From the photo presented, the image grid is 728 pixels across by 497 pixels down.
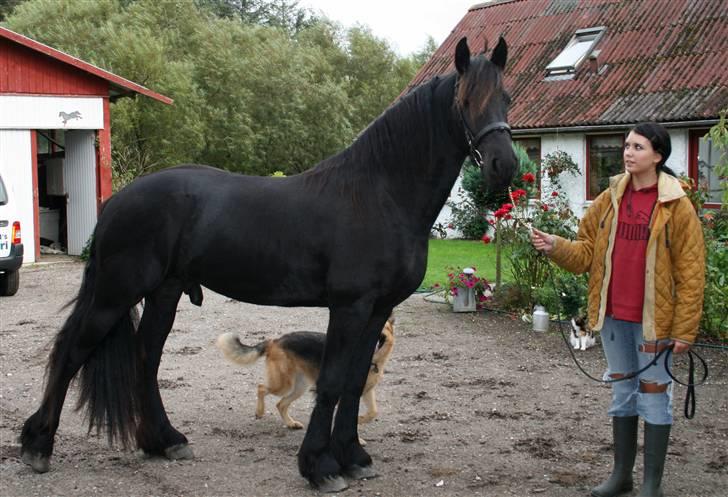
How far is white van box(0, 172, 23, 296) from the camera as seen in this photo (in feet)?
39.0

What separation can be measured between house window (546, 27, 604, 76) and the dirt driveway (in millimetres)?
13826

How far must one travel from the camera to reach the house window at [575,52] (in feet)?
69.9

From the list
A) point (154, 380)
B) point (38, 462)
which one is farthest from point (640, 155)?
point (38, 462)

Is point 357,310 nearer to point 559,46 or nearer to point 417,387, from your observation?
point 417,387

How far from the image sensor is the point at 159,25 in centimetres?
3378

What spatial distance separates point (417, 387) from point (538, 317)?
2723mm

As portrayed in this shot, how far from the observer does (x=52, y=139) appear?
62.1 feet

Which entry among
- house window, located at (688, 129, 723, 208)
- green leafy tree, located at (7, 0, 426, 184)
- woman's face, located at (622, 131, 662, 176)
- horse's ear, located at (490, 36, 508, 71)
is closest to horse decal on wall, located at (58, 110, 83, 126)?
green leafy tree, located at (7, 0, 426, 184)

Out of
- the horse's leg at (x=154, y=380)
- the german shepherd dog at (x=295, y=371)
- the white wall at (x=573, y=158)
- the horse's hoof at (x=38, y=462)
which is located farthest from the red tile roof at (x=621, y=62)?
the horse's hoof at (x=38, y=462)

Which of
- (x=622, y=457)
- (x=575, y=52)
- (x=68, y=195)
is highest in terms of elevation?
(x=575, y=52)

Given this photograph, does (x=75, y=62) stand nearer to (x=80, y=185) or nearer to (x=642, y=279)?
(x=80, y=185)

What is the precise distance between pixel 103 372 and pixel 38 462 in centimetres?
61

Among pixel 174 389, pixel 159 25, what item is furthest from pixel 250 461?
pixel 159 25

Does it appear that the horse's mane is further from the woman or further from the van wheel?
the van wheel
